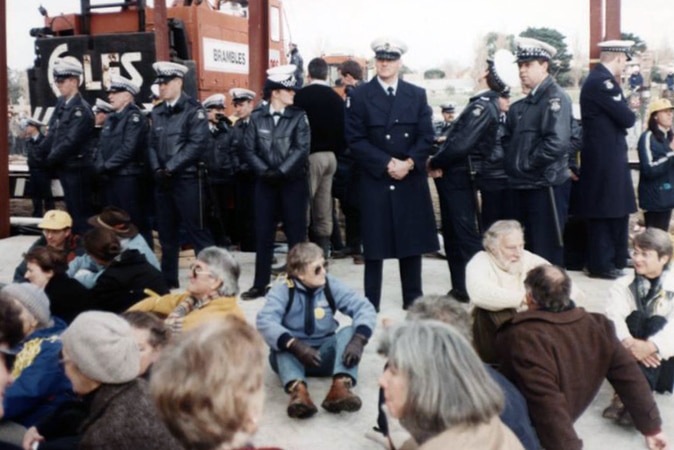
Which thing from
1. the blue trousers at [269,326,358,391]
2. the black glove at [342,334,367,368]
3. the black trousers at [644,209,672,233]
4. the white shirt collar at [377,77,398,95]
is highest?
the white shirt collar at [377,77,398,95]

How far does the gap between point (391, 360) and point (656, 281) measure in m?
2.37

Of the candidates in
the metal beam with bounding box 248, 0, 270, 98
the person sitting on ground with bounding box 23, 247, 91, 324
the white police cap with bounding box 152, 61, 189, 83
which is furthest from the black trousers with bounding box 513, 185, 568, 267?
the metal beam with bounding box 248, 0, 270, 98

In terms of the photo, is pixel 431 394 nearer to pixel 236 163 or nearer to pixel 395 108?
pixel 395 108

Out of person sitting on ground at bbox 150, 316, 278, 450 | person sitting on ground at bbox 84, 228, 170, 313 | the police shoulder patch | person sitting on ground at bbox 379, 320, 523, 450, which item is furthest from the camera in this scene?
the police shoulder patch

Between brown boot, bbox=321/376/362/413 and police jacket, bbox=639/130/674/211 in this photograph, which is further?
police jacket, bbox=639/130/674/211

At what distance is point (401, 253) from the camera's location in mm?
5465

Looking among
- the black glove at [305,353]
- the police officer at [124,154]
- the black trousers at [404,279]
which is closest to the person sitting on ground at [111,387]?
the black glove at [305,353]

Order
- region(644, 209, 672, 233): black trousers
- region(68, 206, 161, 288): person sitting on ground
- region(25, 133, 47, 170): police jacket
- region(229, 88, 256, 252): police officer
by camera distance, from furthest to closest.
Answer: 1. region(25, 133, 47, 170): police jacket
2. region(229, 88, 256, 252): police officer
3. region(644, 209, 672, 233): black trousers
4. region(68, 206, 161, 288): person sitting on ground

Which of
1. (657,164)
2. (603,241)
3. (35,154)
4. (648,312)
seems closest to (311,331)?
(648,312)

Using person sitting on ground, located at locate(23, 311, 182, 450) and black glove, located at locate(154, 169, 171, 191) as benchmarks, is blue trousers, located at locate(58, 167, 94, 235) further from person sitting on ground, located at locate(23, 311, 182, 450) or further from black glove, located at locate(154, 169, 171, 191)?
person sitting on ground, located at locate(23, 311, 182, 450)

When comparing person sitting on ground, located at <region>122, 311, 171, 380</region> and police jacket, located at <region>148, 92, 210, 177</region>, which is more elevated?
police jacket, located at <region>148, 92, 210, 177</region>

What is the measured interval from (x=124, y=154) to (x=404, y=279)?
242 centimetres

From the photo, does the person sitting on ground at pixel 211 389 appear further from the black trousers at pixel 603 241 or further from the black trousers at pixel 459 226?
the black trousers at pixel 603 241

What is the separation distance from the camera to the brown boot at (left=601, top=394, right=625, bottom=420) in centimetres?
380
